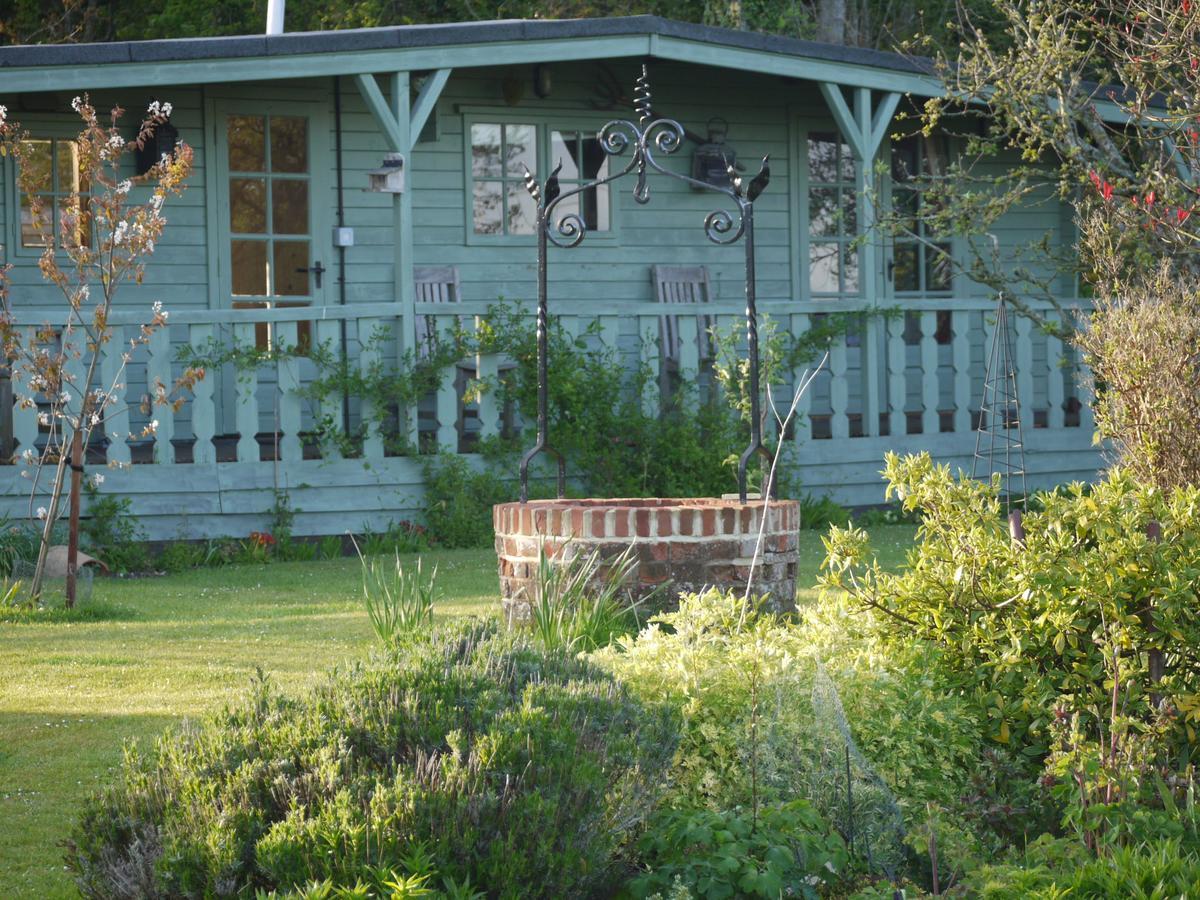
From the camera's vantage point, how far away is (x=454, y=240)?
40.8ft

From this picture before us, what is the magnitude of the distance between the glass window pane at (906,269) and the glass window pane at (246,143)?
248 inches

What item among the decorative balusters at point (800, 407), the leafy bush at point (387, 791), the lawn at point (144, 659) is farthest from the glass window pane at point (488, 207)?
the leafy bush at point (387, 791)

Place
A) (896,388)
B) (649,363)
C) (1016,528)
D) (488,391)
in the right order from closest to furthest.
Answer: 1. (1016,528)
2. (488,391)
3. (649,363)
4. (896,388)

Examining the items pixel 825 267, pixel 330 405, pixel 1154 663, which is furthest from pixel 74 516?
pixel 825 267

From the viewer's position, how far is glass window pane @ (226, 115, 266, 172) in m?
11.9

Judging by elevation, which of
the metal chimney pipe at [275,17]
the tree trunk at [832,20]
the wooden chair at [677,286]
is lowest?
the wooden chair at [677,286]

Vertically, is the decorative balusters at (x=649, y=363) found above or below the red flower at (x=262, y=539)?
above

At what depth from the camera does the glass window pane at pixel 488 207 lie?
12641 mm

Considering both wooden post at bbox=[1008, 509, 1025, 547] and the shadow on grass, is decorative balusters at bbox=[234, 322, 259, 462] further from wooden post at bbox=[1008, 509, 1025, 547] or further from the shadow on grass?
wooden post at bbox=[1008, 509, 1025, 547]

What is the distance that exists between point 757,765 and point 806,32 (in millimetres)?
15702

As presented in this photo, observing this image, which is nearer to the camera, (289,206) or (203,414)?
(203,414)

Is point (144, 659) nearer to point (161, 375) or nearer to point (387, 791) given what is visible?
point (387, 791)

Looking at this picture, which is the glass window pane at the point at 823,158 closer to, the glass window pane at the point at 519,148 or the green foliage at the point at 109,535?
the glass window pane at the point at 519,148

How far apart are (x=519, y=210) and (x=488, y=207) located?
0.29m
